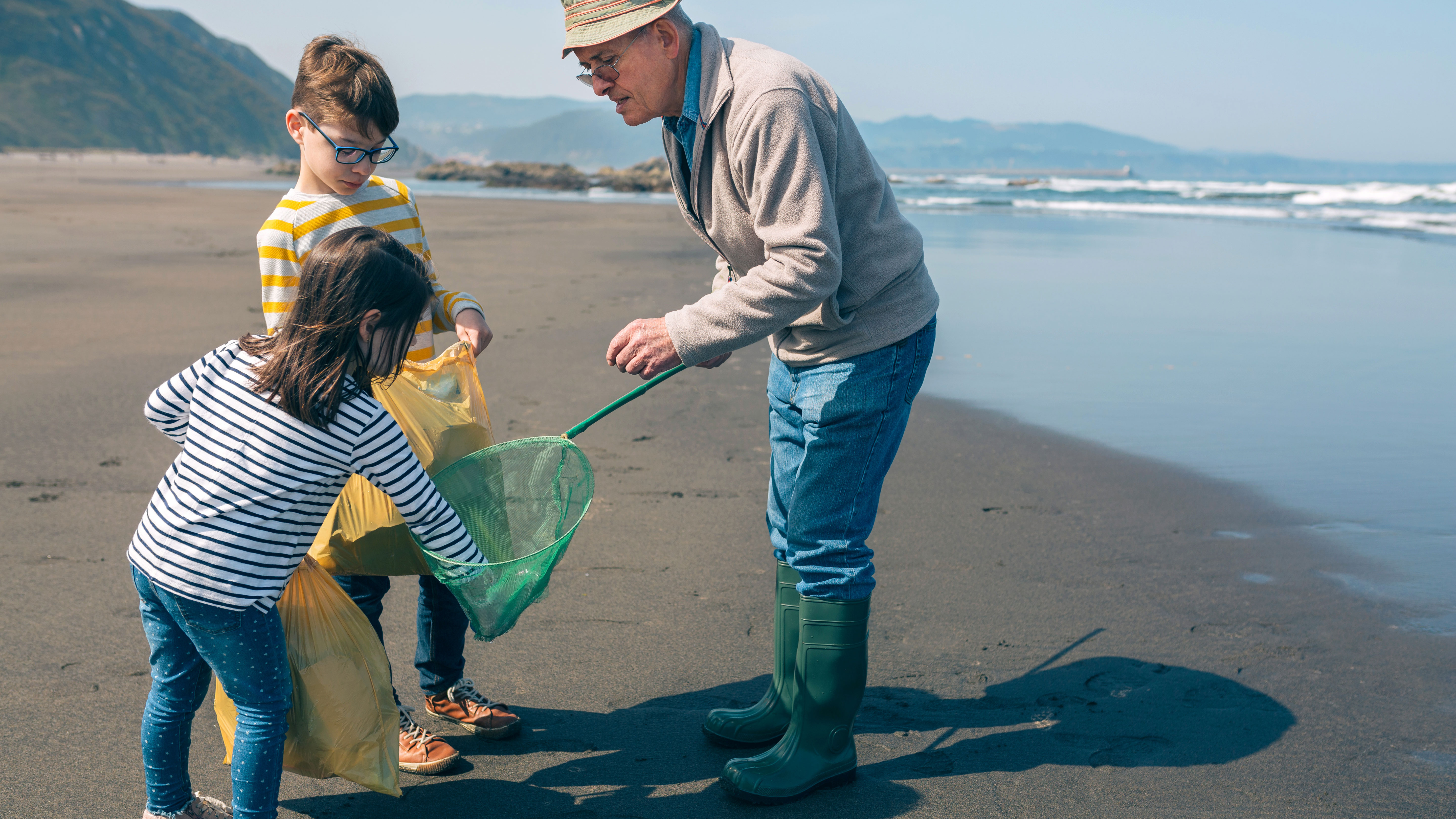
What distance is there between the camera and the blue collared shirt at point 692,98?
1989mm

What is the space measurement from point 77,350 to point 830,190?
6.60 meters

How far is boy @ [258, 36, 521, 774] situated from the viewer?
2.27 meters

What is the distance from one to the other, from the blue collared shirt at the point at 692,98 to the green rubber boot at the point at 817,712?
43.2 inches

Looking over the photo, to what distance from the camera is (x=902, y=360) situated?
217cm

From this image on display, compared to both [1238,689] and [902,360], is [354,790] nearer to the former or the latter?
[902,360]

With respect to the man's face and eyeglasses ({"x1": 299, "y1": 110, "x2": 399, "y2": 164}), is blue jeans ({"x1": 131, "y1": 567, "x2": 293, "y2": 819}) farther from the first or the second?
the man's face

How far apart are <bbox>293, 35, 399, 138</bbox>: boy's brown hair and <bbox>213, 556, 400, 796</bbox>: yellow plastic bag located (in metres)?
1.07

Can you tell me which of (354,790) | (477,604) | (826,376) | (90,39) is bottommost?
(354,790)

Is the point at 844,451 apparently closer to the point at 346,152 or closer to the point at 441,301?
the point at 441,301

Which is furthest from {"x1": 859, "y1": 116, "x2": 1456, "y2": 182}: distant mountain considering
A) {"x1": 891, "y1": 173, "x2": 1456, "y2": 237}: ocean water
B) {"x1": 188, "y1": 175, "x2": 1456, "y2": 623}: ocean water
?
{"x1": 188, "y1": 175, "x2": 1456, "y2": 623}: ocean water

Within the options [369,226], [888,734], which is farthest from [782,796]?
[369,226]

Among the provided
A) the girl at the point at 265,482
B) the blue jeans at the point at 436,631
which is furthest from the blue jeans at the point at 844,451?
the blue jeans at the point at 436,631

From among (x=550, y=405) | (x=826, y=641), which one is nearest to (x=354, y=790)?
(x=826, y=641)

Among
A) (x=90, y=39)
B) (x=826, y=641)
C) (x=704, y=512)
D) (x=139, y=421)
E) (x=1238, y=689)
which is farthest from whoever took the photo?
(x=90, y=39)
